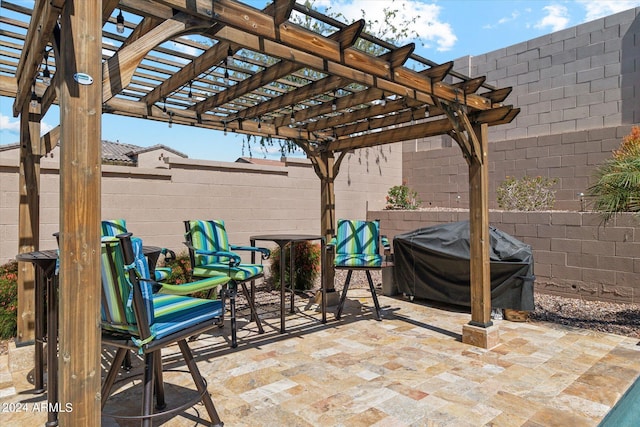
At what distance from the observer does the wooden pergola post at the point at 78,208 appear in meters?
1.51

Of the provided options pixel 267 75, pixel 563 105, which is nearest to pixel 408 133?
pixel 267 75

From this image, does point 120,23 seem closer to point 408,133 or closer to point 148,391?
point 148,391

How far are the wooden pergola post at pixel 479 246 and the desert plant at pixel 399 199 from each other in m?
4.22

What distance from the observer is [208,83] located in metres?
3.28

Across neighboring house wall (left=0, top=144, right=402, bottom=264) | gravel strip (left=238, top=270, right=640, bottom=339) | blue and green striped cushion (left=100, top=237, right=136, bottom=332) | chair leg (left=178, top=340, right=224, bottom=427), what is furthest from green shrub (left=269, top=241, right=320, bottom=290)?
blue and green striped cushion (left=100, top=237, right=136, bottom=332)

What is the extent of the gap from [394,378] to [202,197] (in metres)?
3.61

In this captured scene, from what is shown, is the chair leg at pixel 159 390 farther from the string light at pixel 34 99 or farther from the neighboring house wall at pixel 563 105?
the neighboring house wall at pixel 563 105

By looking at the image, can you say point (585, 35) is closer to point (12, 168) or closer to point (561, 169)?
point (561, 169)

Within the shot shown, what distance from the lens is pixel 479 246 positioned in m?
3.67

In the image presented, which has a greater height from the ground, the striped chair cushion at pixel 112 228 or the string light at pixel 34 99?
the string light at pixel 34 99

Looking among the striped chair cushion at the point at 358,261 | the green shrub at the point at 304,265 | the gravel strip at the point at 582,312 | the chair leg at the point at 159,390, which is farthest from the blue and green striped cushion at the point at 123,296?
the green shrub at the point at 304,265

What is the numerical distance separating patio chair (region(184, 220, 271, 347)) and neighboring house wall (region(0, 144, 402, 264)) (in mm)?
1022

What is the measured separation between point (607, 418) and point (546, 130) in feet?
19.1

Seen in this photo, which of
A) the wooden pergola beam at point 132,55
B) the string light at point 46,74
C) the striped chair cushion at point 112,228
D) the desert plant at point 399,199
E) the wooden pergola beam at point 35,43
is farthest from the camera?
the desert plant at point 399,199
